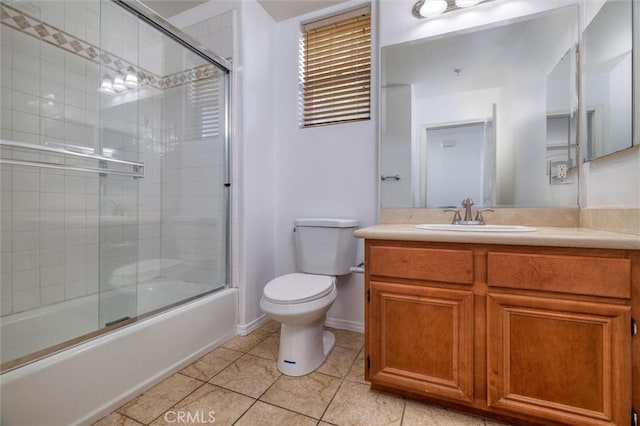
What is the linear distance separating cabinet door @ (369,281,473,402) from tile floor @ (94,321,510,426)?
0.11 metres

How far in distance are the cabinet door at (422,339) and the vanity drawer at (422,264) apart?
51mm

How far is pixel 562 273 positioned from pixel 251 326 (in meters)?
1.76

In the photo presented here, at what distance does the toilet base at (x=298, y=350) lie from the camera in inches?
56.7

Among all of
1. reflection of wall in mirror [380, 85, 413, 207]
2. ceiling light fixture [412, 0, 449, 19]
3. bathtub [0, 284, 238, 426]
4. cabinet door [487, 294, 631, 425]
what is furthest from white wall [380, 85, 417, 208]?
bathtub [0, 284, 238, 426]

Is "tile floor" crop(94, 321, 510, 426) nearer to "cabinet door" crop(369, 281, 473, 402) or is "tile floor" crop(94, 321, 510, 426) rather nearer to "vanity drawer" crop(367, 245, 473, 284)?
"cabinet door" crop(369, 281, 473, 402)

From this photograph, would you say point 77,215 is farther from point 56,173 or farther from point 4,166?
point 4,166

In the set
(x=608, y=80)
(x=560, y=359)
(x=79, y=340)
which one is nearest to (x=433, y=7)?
(x=608, y=80)

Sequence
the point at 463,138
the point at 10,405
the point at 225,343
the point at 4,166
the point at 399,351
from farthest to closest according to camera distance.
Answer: the point at 225,343 < the point at 463,138 < the point at 4,166 < the point at 399,351 < the point at 10,405

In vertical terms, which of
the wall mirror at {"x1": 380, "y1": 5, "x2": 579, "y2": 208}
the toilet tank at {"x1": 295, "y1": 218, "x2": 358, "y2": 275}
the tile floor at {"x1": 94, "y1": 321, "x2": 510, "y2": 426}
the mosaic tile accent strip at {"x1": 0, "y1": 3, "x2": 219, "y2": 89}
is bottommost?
the tile floor at {"x1": 94, "y1": 321, "x2": 510, "y2": 426}

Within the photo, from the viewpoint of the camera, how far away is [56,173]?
5.37 feet

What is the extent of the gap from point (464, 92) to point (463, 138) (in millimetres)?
272

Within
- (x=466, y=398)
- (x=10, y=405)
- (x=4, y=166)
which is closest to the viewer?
(x=10, y=405)

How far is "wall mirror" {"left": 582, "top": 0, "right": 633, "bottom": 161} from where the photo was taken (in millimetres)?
1081

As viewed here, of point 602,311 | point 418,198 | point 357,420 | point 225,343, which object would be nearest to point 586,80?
point 418,198
